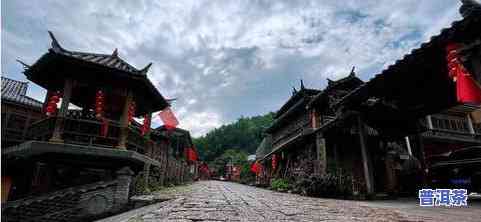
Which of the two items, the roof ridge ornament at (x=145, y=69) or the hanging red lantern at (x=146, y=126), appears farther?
the hanging red lantern at (x=146, y=126)

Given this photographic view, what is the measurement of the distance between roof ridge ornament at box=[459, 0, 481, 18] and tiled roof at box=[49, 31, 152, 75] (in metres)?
10.2

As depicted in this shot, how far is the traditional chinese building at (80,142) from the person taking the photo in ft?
27.3

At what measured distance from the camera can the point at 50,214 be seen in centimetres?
827

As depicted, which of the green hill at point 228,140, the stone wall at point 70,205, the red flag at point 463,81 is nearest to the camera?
the red flag at point 463,81

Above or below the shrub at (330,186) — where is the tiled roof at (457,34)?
above

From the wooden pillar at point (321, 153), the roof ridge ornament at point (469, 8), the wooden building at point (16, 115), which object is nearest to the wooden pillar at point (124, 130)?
the wooden building at point (16, 115)

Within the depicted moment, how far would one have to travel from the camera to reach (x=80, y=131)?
33.5 ft

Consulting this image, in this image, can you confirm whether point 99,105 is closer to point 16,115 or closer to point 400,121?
point 16,115

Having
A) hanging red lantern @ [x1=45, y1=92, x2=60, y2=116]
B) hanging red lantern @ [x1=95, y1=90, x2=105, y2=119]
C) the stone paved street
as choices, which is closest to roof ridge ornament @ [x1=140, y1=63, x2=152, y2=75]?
hanging red lantern @ [x1=95, y1=90, x2=105, y2=119]

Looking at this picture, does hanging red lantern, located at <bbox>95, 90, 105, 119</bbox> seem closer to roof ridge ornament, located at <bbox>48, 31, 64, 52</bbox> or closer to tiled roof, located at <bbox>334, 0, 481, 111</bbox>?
roof ridge ornament, located at <bbox>48, 31, 64, 52</bbox>

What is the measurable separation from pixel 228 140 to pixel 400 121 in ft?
199

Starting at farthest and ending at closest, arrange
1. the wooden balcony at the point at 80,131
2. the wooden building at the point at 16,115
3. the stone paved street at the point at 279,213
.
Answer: the wooden building at the point at 16,115 → the wooden balcony at the point at 80,131 → the stone paved street at the point at 279,213

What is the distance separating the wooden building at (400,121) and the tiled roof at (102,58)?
860 cm

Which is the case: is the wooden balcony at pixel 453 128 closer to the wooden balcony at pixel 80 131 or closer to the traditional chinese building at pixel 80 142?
the traditional chinese building at pixel 80 142
